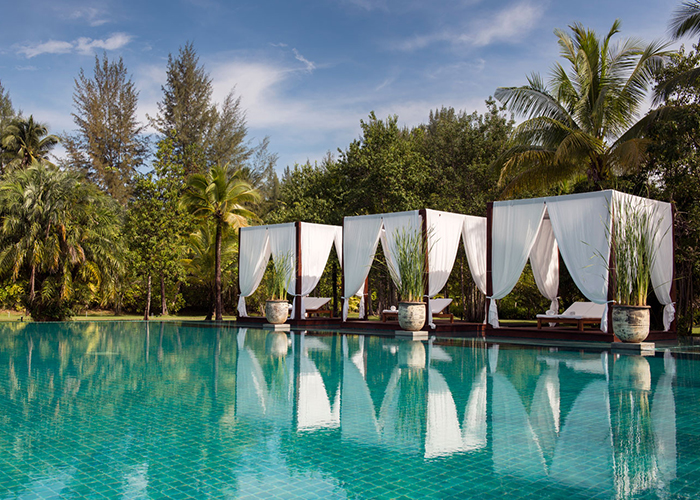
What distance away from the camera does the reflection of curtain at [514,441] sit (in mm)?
2928

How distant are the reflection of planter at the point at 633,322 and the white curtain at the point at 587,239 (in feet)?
2.48

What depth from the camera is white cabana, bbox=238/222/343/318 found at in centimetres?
1308

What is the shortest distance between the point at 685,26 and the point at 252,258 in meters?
9.76

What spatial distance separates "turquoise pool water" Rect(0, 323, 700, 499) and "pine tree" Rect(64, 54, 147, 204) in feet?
65.7

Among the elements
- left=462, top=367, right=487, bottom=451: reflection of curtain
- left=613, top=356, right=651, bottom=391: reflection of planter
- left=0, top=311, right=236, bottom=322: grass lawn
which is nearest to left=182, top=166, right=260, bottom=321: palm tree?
left=0, top=311, right=236, bottom=322: grass lawn

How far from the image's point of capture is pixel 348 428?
378cm

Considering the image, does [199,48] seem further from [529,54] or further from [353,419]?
[353,419]

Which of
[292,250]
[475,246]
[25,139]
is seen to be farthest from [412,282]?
[25,139]

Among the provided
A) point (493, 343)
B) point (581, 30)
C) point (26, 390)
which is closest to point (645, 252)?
point (493, 343)

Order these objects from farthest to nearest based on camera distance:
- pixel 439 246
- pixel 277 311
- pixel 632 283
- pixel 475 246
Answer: pixel 277 311, pixel 475 246, pixel 439 246, pixel 632 283

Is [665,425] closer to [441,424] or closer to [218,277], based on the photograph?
[441,424]

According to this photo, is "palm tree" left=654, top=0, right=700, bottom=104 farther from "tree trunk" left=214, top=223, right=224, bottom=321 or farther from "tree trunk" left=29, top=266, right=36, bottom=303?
"tree trunk" left=29, top=266, right=36, bottom=303

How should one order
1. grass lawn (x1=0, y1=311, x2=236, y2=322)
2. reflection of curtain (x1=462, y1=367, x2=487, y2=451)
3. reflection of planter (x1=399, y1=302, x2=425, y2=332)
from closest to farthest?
reflection of curtain (x1=462, y1=367, x2=487, y2=451)
reflection of planter (x1=399, y1=302, x2=425, y2=332)
grass lawn (x1=0, y1=311, x2=236, y2=322)

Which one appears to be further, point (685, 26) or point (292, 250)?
point (292, 250)
